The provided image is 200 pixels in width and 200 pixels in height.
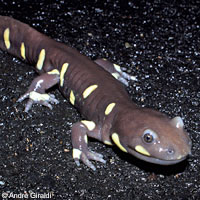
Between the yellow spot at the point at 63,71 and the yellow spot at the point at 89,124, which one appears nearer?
the yellow spot at the point at 89,124

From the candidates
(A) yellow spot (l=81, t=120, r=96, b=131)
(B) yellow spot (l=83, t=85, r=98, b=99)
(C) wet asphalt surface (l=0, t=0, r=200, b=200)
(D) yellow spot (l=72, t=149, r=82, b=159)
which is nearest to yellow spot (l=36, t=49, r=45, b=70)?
(C) wet asphalt surface (l=0, t=0, r=200, b=200)

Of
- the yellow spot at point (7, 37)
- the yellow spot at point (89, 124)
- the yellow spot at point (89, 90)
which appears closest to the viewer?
the yellow spot at point (89, 124)

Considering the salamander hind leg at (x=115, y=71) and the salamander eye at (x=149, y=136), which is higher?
the salamander eye at (x=149, y=136)

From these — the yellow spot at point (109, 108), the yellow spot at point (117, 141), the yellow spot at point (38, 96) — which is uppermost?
the yellow spot at point (109, 108)

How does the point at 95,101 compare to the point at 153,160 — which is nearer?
the point at 153,160

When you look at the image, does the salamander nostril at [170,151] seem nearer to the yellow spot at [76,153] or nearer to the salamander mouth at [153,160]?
the salamander mouth at [153,160]

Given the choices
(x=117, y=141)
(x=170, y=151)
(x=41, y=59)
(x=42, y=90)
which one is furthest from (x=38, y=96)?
(x=170, y=151)

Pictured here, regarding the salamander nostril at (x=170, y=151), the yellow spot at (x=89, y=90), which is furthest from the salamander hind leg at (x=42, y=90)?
the salamander nostril at (x=170, y=151)

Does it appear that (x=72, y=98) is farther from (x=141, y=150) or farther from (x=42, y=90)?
(x=141, y=150)
